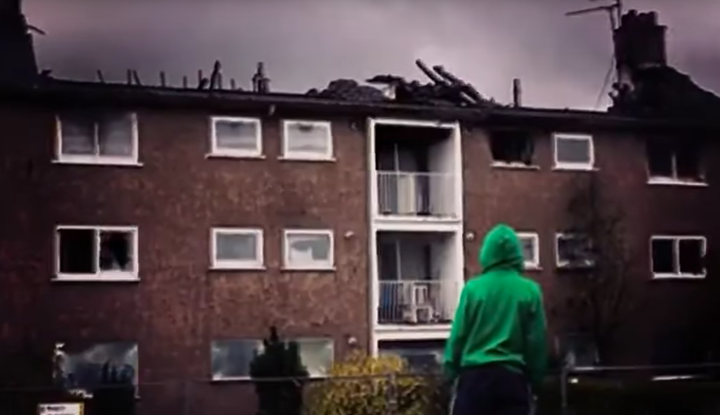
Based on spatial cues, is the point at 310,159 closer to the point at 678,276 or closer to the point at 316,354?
the point at 316,354

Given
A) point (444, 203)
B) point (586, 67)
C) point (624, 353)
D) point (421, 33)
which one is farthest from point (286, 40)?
point (624, 353)

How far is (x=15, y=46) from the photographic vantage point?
18.1m

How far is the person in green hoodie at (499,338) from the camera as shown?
3.88 metres

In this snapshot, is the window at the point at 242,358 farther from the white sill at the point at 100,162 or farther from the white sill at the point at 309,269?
the white sill at the point at 100,162

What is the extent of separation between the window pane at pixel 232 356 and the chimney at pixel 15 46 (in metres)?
4.33

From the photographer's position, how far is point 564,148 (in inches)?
794

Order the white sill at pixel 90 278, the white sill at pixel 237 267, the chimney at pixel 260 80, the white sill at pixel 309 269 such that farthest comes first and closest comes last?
1. the chimney at pixel 260 80
2. the white sill at pixel 309 269
3. the white sill at pixel 237 267
4. the white sill at pixel 90 278

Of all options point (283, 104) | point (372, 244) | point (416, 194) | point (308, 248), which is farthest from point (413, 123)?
point (308, 248)

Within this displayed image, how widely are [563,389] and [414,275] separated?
9.71 metres

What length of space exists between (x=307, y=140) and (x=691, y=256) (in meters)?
6.72

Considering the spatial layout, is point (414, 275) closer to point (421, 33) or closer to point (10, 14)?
point (421, 33)

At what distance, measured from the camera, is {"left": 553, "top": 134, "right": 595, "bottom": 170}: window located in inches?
791

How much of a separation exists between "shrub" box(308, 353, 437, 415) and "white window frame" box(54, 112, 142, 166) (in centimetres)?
470

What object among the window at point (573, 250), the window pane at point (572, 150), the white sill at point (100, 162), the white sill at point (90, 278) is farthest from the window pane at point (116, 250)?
the window pane at point (572, 150)
